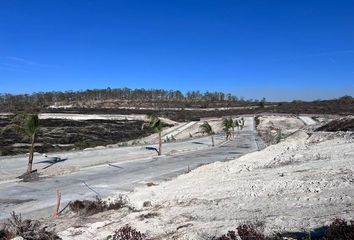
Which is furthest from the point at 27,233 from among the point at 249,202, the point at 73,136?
the point at 73,136

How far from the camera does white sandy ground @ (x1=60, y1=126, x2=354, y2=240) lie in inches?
458

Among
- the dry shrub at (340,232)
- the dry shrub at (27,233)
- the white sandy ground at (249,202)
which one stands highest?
the dry shrub at (340,232)

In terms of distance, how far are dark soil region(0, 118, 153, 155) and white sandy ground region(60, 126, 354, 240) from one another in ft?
127

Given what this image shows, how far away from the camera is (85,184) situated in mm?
31297

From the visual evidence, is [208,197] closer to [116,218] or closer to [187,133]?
[116,218]

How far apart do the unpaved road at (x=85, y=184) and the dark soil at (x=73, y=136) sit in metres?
19.1

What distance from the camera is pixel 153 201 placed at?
1752 centimetres

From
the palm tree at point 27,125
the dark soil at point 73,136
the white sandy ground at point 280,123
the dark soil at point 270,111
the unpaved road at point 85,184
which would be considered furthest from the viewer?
the dark soil at point 270,111

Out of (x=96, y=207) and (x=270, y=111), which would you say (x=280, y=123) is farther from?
(x=96, y=207)

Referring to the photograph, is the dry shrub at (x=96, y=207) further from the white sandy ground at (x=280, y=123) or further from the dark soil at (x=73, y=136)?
the white sandy ground at (x=280, y=123)

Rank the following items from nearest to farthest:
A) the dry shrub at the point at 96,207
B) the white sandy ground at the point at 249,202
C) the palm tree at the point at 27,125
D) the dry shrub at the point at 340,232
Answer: the dry shrub at the point at 340,232
the white sandy ground at the point at 249,202
the dry shrub at the point at 96,207
the palm tree at the point at 27,125

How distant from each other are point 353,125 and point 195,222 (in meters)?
27.7

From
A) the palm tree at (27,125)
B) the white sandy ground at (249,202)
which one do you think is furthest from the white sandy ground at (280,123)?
the white sandy ground at (249,202)

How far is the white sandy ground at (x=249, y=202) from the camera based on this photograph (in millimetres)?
11641
